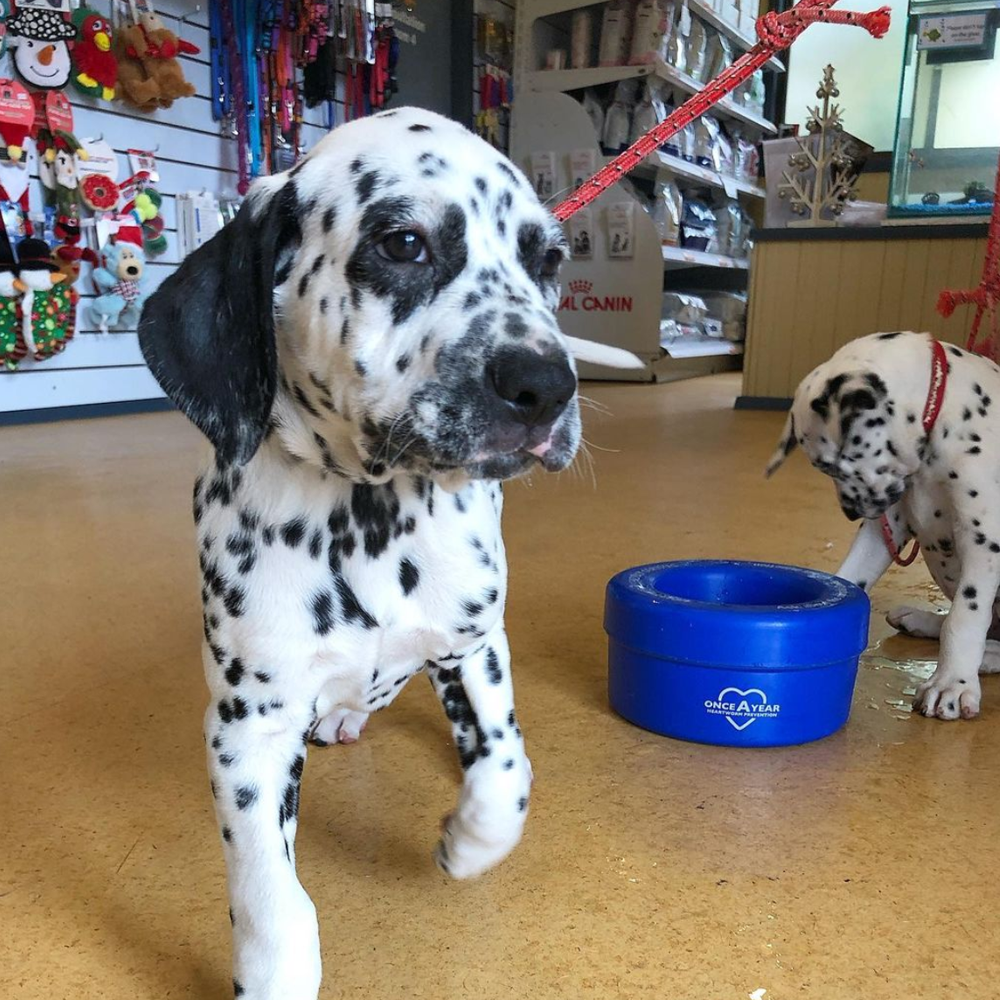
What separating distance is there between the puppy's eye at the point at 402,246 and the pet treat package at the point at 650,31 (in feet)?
25.4

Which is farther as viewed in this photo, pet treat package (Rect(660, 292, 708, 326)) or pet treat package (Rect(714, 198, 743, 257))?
pet treat package (Rect(714, 198, 743, 257))

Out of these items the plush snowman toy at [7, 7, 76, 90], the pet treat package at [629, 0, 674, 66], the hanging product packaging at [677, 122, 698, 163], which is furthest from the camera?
the hanging product packaging at [677, 122, 698, 163]

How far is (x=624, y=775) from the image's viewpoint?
1763mm

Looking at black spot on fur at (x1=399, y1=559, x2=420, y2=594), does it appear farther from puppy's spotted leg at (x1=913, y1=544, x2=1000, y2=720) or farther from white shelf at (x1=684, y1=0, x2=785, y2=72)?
white shelf at (x1=684, y1=0, x2=785, y2=72)

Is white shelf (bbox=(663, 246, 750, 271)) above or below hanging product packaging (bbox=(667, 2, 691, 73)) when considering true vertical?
below

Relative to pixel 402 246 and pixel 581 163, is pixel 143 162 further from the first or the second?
pixel 402 246

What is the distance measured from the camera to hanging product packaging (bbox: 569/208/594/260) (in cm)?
877

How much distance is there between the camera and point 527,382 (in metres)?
1.09

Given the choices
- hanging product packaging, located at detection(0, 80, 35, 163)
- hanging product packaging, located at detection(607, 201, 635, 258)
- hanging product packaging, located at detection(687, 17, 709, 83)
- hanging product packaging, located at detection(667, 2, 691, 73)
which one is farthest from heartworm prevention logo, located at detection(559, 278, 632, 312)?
hanging product packaging, located at detection(0, 80, 35, 163)

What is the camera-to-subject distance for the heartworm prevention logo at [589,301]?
8748 millimetres

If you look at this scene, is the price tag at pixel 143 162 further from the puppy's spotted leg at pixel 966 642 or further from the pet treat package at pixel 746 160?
the pet treat package at pixel 746 160

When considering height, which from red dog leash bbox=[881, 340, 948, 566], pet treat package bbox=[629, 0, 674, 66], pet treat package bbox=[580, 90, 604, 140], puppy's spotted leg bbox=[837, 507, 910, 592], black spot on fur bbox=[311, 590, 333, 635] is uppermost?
pet treat package bbox=[629, 0, 674, 66]

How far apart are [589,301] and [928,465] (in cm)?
691

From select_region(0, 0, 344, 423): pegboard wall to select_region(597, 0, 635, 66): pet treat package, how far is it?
3.47m
